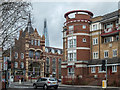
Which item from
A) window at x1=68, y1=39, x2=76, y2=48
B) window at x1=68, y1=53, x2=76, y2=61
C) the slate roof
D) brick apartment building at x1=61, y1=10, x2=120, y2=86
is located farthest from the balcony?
window at x1=68, y1=53, x2=76, y2=61

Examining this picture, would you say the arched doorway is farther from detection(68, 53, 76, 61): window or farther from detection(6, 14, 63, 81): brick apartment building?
detection(68, 53, 76, 61): window

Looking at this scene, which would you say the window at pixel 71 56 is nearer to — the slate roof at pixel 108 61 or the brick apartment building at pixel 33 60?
the slate roof at pixel 108 61

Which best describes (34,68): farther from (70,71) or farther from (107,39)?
(107,39)

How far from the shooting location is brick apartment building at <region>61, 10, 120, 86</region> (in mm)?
→ 44094

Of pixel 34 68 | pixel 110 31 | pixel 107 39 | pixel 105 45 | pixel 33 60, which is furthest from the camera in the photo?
pixel 33 60

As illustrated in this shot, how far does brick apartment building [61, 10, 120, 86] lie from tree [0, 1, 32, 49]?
88.4ft

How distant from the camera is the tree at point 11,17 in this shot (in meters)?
16.8

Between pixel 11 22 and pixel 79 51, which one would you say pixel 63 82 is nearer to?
pixel 79 51

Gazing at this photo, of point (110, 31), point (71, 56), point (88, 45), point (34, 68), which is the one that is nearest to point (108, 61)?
point (110, 31)

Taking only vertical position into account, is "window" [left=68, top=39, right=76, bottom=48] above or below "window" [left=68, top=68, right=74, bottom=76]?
above

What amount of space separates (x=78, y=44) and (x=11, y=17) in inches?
1214

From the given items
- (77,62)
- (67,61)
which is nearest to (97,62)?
(77,62)

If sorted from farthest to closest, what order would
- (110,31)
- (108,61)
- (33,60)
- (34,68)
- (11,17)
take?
(33,60)
(34,68)
(110,31)
(108,61)
(11,17)

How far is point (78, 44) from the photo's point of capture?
Result: 1876 inches
